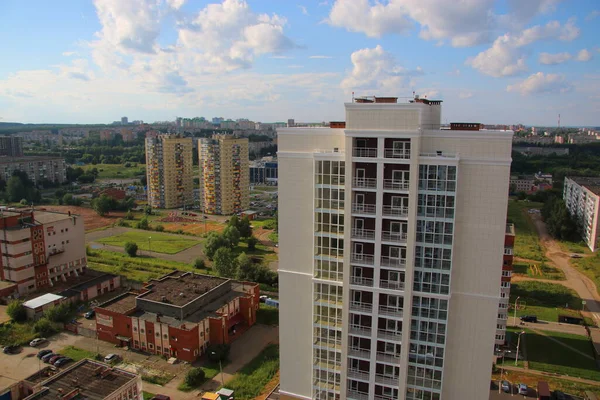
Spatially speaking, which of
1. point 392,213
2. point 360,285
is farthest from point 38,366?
point 392,213

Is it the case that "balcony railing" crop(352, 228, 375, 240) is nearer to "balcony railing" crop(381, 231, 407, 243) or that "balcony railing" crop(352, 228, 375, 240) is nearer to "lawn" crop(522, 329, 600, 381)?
"balcony railing" crop(381, 231, 407, 243)

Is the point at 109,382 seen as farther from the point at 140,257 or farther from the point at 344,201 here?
the point at 140,257

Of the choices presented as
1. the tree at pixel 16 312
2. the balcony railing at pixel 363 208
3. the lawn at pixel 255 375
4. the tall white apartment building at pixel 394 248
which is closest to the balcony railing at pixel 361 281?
the tall white apartment building at pixel 394 248

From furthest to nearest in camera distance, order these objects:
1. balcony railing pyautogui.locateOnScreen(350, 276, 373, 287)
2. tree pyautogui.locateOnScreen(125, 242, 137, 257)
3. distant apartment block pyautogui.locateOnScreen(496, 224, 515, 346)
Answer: tree pyautogui.locateOnScreen(125, 242, 137, 257), distant apartment block pyautogui.locateOnScreen(496, 224, 515, 346), balcony railing pyautogui.locateOnScreen(350, 276, 373, 287)

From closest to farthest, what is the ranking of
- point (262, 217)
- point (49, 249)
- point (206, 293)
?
1. point (206, 293)
2. point (49, 249)
3. point (262, 217)

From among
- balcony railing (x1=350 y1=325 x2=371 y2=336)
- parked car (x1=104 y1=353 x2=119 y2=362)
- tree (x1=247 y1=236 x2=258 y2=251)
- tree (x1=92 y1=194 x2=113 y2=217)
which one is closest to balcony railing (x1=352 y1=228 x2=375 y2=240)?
balcony railing (x1=350 y1=325 x2=371 y2=336)

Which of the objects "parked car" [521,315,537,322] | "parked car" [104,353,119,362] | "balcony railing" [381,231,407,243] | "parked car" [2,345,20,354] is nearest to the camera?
"balcony railing" [381,231,407,243]
